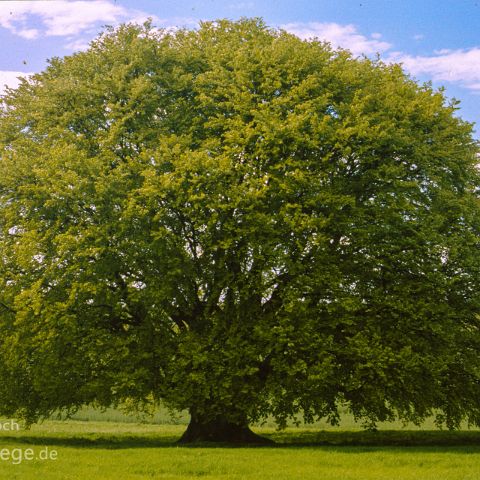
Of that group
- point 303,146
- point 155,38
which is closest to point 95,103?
point 155,38

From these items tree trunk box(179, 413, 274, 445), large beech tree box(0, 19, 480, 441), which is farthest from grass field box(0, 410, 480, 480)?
tree trunk box(179, 413, 274, 445)

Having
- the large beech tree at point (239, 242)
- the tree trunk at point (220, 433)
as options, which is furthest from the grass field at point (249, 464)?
the tree trunk at point (220, 433)

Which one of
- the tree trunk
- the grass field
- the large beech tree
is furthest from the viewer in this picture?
the tree trunk

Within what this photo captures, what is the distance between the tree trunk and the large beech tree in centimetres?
11

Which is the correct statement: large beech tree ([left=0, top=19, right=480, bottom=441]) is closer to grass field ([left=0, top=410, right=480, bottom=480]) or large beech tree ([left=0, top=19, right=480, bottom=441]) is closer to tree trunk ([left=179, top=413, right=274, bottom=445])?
tree trunk ([left=179, top=413, right=274, bottom=445])

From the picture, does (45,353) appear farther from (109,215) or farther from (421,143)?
(421,143)

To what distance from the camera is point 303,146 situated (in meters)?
28.3

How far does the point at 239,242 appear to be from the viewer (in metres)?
28.3

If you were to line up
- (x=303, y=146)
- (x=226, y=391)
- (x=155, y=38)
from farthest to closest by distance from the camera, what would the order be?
(x=155, y=38) < (x=303, y=146) < (x=226, y=391)

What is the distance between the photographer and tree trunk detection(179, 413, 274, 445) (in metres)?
30.8

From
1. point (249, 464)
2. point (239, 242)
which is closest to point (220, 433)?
point (239, 242)

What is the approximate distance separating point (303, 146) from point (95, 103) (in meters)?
10.2

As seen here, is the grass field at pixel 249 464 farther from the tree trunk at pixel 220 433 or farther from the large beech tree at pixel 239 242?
the tree trunk at pixel 220 433

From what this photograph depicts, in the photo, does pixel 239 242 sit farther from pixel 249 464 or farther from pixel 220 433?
pixel 249 464
